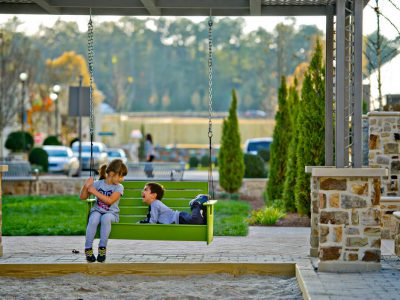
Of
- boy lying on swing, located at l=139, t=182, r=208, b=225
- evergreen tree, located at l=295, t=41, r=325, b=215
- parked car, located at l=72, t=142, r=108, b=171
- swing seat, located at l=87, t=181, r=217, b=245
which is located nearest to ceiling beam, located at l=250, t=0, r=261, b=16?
swing seat, located at l=87, t=181, r=217, b=245

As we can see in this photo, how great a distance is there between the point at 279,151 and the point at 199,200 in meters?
9.70

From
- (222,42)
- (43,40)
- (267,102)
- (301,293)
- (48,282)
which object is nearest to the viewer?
(301,293)

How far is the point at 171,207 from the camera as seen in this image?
1142 cm

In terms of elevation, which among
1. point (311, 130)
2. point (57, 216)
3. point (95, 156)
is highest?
point (311, 130)

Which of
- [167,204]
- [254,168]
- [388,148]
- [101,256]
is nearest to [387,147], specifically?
[388,148]

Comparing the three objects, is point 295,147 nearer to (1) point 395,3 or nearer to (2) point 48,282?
(1) point 395,3

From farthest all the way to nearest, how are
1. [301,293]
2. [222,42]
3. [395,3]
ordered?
[222,42] < [395,3] < [301,293]

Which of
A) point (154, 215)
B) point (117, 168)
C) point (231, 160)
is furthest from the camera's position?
point (231, 160)

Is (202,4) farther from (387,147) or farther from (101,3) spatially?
(387,147)

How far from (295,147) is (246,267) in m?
7.59

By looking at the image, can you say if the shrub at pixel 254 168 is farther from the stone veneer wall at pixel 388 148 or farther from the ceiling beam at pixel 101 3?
the ceiling beam at pixel 101 3

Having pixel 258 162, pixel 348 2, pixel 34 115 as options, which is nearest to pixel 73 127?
pixel 34 115

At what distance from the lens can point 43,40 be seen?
331 feet

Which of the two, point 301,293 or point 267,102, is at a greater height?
point 267,102
